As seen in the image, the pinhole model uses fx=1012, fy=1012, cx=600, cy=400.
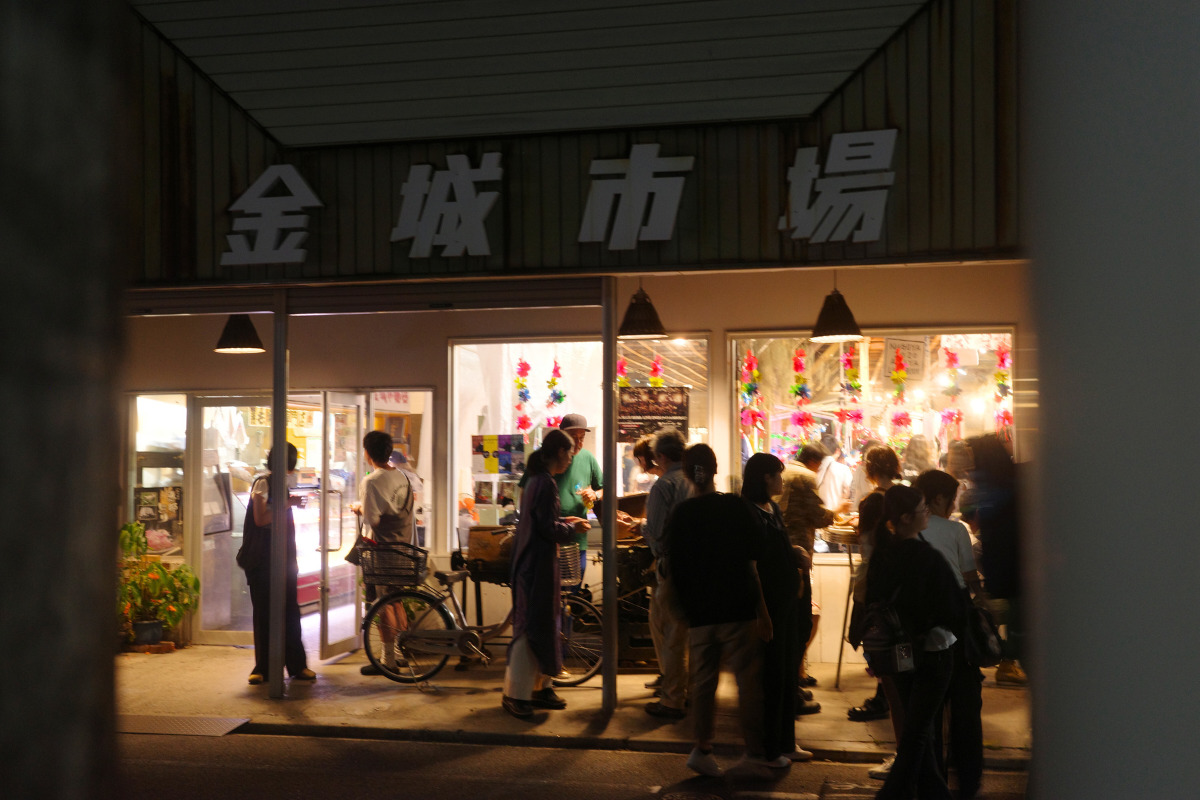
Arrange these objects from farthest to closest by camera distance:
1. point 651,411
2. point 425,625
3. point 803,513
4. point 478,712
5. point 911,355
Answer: point 651,411 < point 911,355 < point 425,625 < point 803,513 < point 478,712

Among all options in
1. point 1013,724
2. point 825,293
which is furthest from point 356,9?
point 1013,724

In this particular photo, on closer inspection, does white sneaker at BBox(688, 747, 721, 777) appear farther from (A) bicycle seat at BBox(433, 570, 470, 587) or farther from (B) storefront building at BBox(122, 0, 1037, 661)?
(A) bicycle seat at BBox(433, 570, 470, 587)

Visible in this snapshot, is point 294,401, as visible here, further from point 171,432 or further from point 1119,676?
point 1119,676

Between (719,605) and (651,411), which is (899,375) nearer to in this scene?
(651,411)

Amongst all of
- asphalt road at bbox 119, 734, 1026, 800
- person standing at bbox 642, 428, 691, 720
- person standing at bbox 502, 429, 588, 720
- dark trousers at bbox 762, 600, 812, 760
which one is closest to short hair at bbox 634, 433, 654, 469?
person standing at bbox 642, 428, 691, 720

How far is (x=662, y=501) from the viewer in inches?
291

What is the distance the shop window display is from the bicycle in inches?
91.3

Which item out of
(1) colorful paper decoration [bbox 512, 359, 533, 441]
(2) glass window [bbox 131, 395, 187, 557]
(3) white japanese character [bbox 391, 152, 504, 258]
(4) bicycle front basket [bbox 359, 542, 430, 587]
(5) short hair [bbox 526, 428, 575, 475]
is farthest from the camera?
(1) colorful paper decoration [bbox 512, 359, 533, 441]

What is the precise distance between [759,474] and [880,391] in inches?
134

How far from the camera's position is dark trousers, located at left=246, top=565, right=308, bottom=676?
8.32 meters

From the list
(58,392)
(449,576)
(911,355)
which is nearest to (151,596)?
(449,576)

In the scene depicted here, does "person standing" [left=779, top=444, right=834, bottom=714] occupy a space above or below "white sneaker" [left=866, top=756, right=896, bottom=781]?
above

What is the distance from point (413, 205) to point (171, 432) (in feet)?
13.4

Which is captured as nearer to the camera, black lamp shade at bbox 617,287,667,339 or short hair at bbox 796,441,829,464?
short hair at bbox 796,441,829,464
